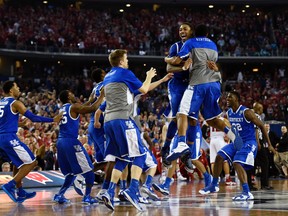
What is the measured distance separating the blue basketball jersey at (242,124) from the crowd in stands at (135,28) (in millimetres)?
26539

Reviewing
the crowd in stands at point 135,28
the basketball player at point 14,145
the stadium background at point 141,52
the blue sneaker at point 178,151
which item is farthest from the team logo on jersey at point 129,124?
the crowd in stands at point 135,28

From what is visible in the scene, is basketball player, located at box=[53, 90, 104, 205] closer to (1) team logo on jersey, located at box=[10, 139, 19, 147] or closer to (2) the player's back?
(1) team logo on jersey, located at box=[10, 139, 19, 147]

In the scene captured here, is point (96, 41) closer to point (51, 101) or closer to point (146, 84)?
point (51, 101)

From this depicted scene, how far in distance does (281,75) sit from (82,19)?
46.6 ft

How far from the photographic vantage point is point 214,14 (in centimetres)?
4831

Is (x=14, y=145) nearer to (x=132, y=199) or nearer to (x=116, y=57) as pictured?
(x=116, y=57)

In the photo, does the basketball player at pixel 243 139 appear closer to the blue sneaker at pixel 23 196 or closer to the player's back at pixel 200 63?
the player's back at pixel 200 63

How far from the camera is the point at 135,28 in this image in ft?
146

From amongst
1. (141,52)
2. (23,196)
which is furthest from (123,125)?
(141,52)

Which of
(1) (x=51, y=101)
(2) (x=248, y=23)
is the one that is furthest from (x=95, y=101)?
(2) (x=248, y=23)

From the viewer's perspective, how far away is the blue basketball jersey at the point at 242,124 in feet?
41.6

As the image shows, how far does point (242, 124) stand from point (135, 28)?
3247 centimetres

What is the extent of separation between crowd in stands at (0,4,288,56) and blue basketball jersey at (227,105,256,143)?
26539mm

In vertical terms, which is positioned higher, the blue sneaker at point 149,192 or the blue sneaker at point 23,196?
the blue sneaker at point 149,192
